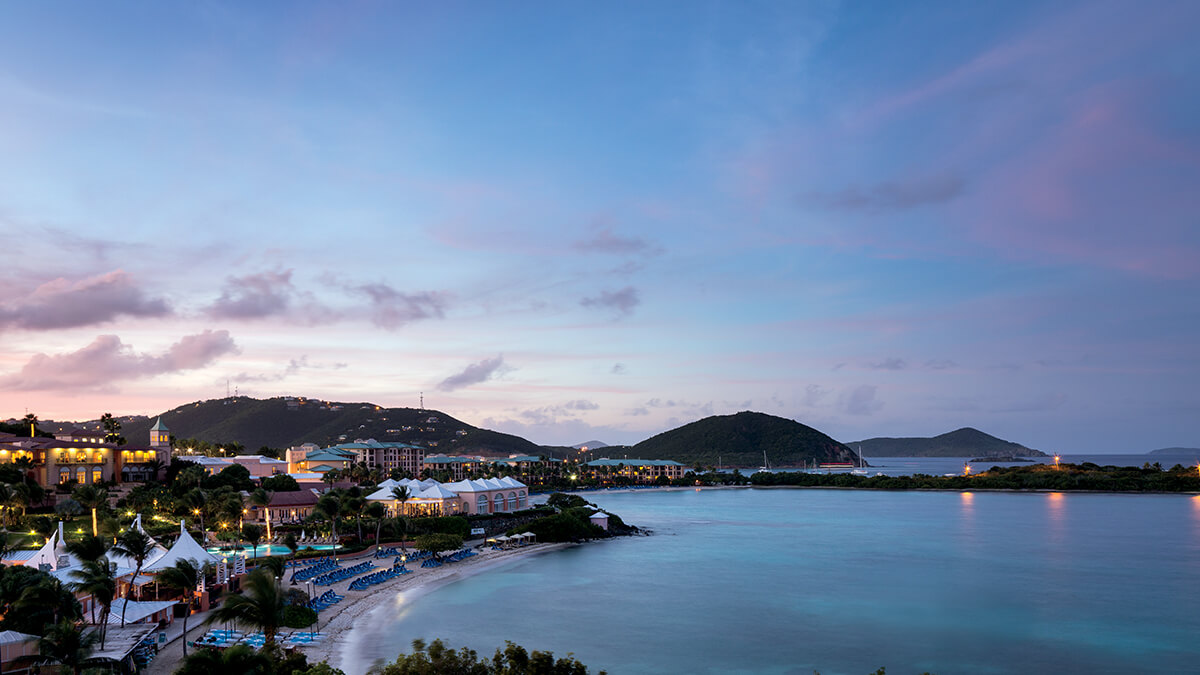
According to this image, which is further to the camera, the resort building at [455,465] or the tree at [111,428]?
the resort building at [455,465]

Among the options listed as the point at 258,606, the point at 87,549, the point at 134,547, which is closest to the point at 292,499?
the point at 134,547

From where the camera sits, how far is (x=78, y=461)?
245 feet

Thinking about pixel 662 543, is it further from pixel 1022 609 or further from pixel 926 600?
pixel 1022 609

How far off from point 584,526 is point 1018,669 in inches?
1863

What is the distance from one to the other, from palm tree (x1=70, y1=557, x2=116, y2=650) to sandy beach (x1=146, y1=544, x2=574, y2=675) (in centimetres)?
232

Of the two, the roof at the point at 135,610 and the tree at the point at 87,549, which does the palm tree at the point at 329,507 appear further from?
the tree at the point at 87,549

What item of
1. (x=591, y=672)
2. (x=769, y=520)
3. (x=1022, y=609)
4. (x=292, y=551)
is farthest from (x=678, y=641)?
(x=769, y=520)

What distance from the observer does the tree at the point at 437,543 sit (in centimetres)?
5547

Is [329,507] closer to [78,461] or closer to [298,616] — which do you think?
[298,616]

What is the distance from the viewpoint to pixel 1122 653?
37031 mm

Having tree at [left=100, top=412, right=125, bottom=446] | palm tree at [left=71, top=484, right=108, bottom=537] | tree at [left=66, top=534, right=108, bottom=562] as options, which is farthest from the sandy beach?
tree at [left=100, top=412, right=125, bottom=446]

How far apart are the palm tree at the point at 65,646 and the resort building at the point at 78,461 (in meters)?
56.9

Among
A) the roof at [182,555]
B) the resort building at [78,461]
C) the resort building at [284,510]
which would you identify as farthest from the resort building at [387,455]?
the roof at [182,555]

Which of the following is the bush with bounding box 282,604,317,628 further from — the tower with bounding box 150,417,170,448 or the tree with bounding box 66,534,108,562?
the tower with bounding box 150,417,170,448
